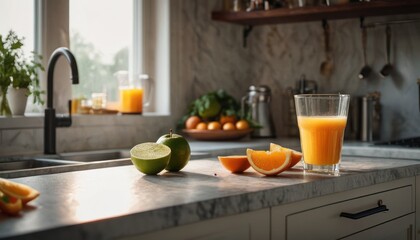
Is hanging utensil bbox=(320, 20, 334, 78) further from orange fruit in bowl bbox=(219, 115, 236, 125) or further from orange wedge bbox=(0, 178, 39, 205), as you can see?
orange wedge bbox=(0, 178, 39, 205)

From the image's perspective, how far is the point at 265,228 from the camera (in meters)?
1.43

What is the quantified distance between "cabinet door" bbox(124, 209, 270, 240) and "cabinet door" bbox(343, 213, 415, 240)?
0.38 metres

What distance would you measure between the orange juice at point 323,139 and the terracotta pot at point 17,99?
1.42 meters

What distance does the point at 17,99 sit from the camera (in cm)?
265

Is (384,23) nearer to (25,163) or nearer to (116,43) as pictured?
(116,43)

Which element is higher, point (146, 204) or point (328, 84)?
point (328, 84)

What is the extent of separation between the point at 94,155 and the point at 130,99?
0.48m

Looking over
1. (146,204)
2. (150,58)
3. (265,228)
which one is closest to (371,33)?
(150,58)

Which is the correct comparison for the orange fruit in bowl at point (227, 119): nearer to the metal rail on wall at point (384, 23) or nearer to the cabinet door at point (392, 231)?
the metal rail on wall at point (384, 23)

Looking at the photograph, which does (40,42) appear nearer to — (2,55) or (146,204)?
(2,55)

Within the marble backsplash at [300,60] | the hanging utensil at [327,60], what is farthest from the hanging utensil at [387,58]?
the hanging utensil at [327,60]

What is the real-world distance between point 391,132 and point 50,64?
1936 mm

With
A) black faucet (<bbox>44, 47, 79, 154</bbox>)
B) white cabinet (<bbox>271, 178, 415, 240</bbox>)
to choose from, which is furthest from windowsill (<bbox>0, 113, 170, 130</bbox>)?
white cabinet (<bbox>271, 178, 415, 240</bbox>)

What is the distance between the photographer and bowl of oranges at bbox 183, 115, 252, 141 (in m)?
3.24
